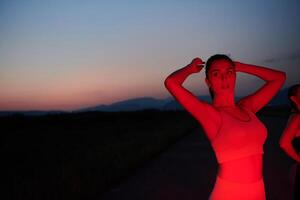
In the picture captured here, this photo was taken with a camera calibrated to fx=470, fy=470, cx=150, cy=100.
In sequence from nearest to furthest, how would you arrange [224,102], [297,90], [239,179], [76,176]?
[239,179]
[224,102]
[297,90]
[76,176]

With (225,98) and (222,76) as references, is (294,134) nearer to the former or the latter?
(225,98)

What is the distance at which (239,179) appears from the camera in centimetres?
280

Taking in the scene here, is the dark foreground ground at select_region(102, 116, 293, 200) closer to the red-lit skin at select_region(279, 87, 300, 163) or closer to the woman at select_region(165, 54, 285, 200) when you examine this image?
the red-lit skin at select_region(279, 87, 300, 163)

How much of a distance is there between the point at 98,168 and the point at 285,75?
32.3 ft

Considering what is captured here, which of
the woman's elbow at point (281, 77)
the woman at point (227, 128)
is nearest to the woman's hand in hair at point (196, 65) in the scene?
the woman at point (227, 128)

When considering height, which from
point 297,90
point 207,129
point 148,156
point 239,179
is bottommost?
point 148,156

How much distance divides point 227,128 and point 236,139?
3.4 inches

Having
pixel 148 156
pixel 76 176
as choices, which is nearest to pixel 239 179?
pixel 76 176

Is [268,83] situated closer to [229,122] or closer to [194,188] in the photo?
[229,122]

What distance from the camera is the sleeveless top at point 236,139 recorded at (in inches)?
110

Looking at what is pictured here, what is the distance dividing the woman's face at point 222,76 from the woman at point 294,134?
0.94 m

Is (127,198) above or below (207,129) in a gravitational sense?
below

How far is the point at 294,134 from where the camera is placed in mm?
3734

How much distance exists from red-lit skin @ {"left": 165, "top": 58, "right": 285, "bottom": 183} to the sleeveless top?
0.12 ft
